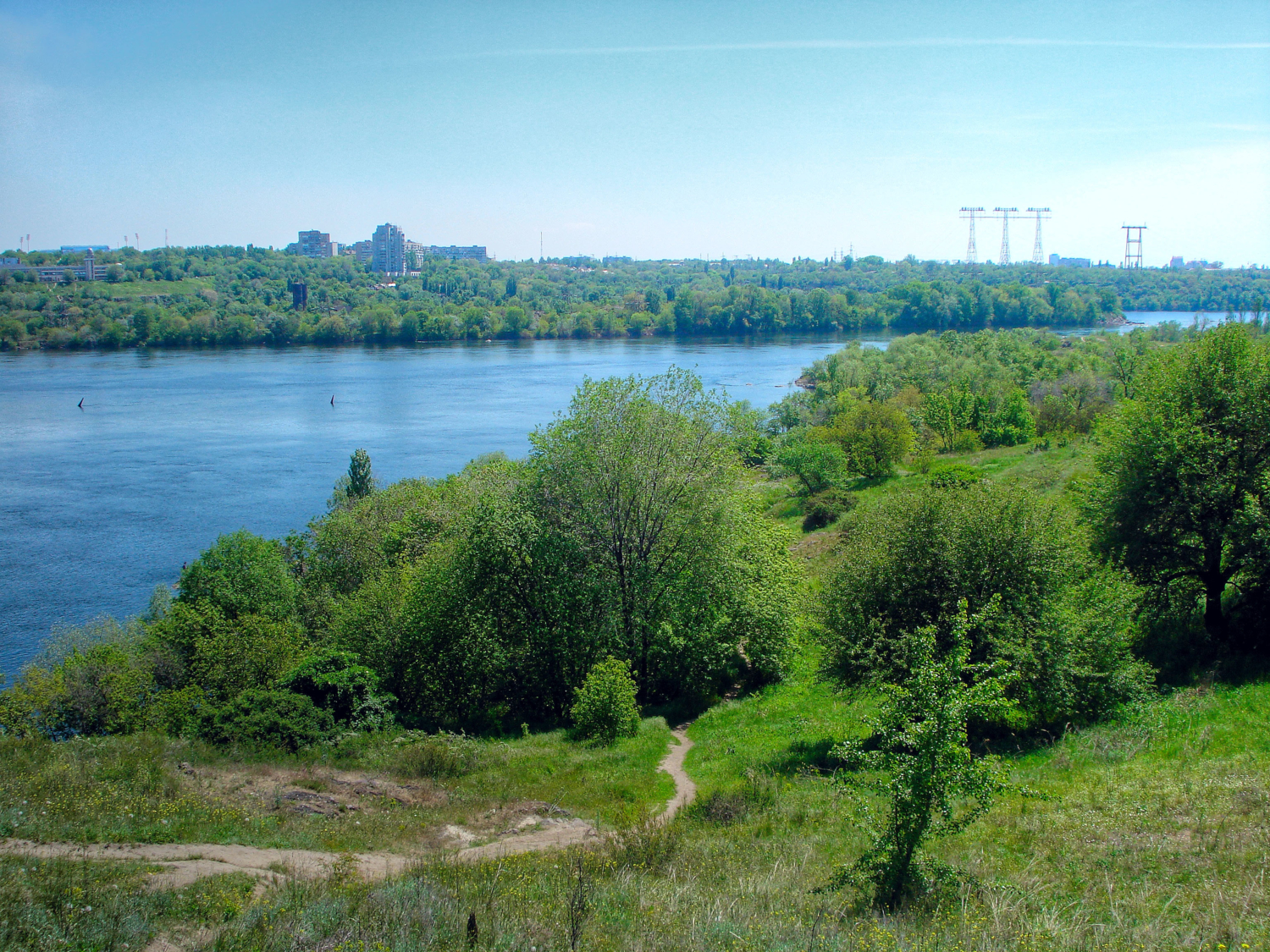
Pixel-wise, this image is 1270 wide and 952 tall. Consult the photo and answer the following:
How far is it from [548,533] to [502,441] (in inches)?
1536

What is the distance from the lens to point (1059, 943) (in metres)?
6.66

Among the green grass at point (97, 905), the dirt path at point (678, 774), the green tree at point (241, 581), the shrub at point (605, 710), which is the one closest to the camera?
the green grass at point (97, 905)

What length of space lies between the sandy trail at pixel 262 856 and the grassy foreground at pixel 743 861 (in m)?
0.33

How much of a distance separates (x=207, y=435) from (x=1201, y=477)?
200 ft

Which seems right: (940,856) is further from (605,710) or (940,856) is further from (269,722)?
(269,722)

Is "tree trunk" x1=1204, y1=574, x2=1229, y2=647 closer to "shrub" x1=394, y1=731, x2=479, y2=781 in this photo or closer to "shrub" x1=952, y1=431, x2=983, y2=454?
"shrub" x1=394, y1=731, x2=479, y2=781

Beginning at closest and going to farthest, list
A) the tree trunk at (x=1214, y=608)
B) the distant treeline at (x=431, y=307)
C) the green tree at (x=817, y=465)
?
the tree trunk at (x=1214, y=608) → the green tree at (x=817, y=465) → the distant treeline at (x=431, y=307)

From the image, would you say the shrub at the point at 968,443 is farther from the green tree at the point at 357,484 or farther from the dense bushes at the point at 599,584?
the green tree at the point at 357,484

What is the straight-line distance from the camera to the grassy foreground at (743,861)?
6938mm

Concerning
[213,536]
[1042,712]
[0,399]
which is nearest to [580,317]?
[0,399]

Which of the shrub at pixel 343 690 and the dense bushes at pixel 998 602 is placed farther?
the shrub at pixel 343 690

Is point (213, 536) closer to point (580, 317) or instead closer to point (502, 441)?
point (502, 441)

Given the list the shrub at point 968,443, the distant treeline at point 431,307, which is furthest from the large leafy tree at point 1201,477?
the distant treeline at point 431,307

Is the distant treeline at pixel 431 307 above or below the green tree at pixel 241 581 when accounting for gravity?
above
